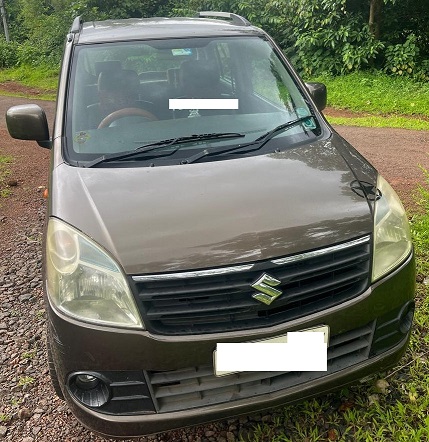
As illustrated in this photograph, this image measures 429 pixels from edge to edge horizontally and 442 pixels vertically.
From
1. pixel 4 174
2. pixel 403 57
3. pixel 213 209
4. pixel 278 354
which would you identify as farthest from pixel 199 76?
pixel 403 57

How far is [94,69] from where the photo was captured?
3.00 metres

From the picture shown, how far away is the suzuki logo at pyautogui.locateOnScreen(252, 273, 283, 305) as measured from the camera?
6.14 ft

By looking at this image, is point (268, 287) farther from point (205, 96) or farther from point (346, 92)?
point (346, 92)

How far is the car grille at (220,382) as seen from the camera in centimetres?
192

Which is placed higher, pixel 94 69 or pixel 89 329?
pixel 94 69

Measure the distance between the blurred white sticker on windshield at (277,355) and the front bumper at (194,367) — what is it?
1.3 inches

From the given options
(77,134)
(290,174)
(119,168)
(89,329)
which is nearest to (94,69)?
(77,134)

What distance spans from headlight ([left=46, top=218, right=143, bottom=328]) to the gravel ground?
817 mm

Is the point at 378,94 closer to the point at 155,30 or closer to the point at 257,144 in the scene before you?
the point at 155,30

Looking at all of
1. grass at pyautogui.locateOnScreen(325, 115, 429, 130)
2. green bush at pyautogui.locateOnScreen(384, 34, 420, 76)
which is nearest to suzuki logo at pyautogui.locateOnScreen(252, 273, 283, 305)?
grass at pyautogui.locateOnScreen(325, 115, 429, 130)

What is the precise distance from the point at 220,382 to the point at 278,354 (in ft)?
0.86

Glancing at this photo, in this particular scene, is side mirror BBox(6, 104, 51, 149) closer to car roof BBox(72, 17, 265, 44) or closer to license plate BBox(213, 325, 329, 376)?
car roof BBox(72, 17, 265, 44)

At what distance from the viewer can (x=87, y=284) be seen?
1926mm

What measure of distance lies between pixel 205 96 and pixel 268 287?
1.55m
